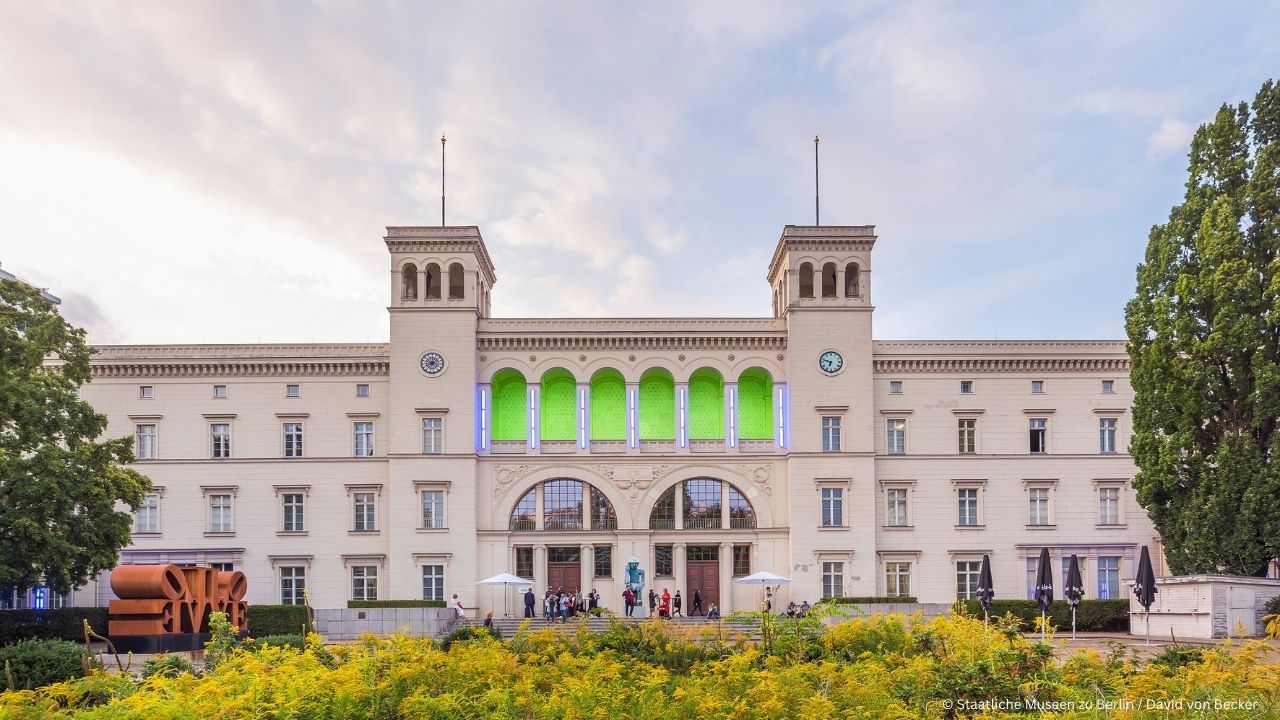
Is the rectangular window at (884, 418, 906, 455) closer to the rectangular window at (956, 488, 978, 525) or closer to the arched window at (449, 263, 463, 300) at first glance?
the rectangular window at (956, 488, 978, 525)

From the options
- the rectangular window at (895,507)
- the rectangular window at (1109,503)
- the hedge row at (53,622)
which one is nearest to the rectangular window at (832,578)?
the rectangular window at (895,507)

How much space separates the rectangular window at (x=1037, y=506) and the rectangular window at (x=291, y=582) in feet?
114

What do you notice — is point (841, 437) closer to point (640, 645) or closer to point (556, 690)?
point (640, 645)

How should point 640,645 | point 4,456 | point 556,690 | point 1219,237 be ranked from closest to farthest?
1. point 556,690
2. point 640,645
3. point 4,456
4. point 1219,237

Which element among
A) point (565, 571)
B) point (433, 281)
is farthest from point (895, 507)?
point (433, 281)

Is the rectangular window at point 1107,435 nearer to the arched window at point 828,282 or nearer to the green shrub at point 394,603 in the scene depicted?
the arched window at point 828,282

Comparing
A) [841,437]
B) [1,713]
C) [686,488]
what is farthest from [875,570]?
[1,713]

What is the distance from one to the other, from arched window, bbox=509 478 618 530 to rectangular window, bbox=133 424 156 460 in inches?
689

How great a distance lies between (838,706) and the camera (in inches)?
449

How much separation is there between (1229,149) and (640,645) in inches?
1331

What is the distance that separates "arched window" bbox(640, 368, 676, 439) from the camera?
49156mm

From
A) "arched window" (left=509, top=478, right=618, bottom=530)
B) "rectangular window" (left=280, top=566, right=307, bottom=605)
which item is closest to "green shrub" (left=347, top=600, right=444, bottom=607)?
"rectangular window" (left=280, top=566, right=307, bottom=605)

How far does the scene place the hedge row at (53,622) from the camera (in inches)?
1416

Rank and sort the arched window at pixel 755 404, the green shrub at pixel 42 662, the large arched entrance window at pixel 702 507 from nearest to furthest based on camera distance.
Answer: the green shrub at pixel 42 662, the large arched entrance window at pixel 702 507, the arched window at pixel 755 404
